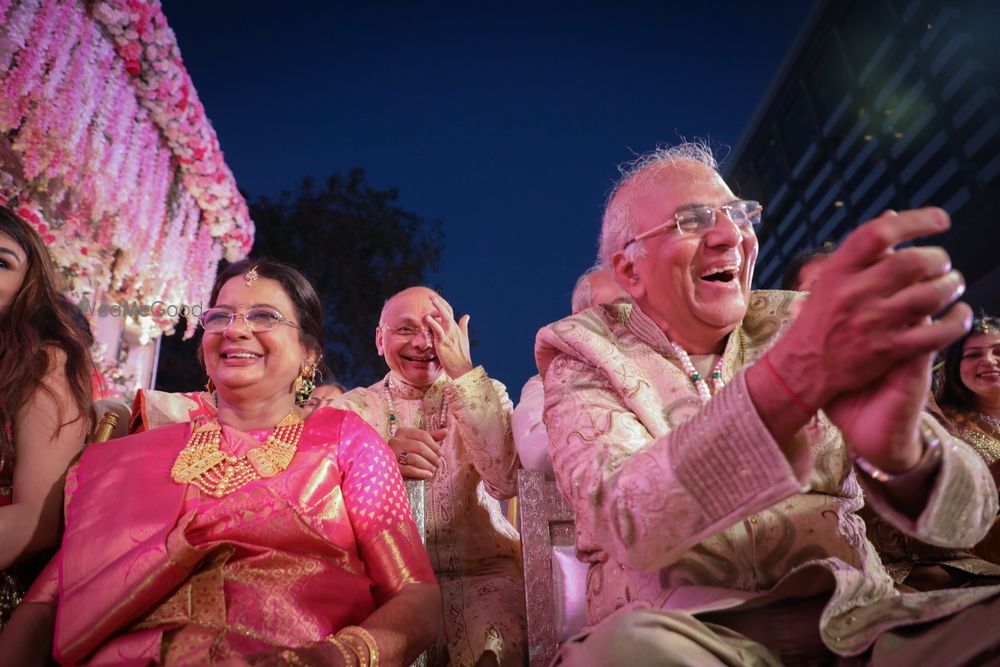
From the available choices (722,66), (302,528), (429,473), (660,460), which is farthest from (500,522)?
(722,66)

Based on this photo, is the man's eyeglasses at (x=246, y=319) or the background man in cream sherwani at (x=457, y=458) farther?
the background man in cream sherwani at (x=457, y=458)

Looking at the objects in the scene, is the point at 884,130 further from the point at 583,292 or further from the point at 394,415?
the point at 394,415

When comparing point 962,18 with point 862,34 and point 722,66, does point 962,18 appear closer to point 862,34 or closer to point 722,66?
point 862,34

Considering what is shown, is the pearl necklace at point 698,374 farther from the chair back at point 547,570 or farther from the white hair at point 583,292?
the white hair at point 583,292

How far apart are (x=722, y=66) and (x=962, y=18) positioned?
83.7 feet

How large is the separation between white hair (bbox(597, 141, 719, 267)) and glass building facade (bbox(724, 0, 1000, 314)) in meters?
10.6

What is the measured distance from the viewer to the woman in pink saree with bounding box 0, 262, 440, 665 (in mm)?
1767

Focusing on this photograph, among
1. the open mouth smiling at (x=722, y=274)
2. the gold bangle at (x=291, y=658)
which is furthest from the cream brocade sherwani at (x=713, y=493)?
the gold bangle at (x=291, y=658)

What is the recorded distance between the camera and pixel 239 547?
190 cm

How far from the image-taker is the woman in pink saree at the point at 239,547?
5.80 feet

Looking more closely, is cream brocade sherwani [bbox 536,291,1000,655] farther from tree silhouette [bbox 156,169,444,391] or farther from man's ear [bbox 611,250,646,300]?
tree silhouette [bbox 156,169,444,391]

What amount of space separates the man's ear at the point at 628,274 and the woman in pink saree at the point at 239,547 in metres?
0.82

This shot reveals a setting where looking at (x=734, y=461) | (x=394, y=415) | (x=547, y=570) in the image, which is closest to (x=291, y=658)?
(x=547, y=570)

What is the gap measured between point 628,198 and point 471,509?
5.07 ft
